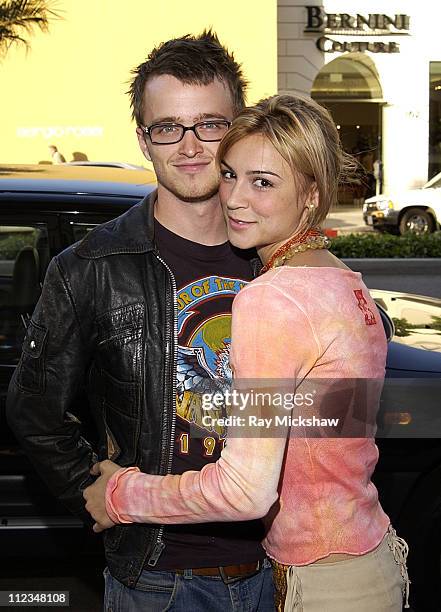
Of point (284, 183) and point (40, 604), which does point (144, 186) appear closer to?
point (40, 604)

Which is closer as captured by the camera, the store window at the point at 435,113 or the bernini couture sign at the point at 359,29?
the bernini couture sign at the point at 359,29

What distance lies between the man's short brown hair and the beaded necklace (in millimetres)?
487

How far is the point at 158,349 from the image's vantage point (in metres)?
2.06

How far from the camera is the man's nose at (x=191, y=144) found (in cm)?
212

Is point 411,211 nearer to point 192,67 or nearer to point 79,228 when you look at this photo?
point 79,228

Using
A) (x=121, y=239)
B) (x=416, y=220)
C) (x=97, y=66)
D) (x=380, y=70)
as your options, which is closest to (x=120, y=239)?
(x=121, y=239)

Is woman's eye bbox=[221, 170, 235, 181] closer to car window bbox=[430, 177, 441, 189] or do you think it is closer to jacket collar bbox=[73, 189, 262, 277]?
jacket collar bbox=[73, 189, 262, 277]

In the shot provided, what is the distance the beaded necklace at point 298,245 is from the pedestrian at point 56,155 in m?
20.0

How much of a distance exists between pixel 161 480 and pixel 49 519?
2161 millimetres

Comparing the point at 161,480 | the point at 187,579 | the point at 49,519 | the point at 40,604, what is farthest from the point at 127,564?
the point at 40,604

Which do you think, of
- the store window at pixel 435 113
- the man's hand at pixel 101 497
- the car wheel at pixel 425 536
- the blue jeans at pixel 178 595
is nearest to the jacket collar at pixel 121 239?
the man's hand at pixel 101 497

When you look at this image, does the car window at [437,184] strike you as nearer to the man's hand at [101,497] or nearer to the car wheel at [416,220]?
the car wheel at [416,220]

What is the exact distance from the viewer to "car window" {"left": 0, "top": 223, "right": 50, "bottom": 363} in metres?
3.70

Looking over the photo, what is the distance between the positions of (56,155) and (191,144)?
66.2 feet
